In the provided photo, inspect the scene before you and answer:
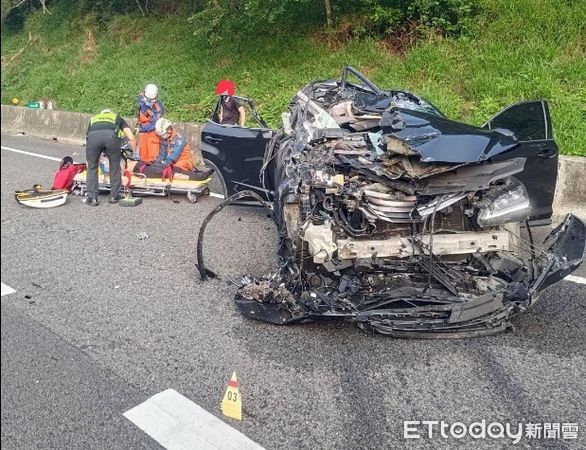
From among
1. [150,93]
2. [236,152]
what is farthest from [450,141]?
[150,93]

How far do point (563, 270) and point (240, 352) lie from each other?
220 centimetres

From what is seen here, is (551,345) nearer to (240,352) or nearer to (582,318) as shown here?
(582,318)

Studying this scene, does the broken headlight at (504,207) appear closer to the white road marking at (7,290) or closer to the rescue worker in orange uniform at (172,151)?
the white road marking at (7,290)

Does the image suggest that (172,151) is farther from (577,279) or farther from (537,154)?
(577,279)

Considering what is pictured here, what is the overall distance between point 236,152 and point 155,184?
71.3 inches

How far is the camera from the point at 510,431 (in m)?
2.83

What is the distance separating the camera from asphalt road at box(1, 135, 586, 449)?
292 centimetres

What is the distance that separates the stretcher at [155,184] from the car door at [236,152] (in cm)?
102

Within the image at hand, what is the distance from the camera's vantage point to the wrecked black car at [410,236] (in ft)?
11.8

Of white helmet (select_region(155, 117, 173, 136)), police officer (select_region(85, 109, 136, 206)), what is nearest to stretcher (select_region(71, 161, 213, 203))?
police officer (select_region(85, 109, 136, 206))

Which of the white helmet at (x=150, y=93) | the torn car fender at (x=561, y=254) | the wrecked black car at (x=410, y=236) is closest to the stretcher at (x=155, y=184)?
the white helmet at (x=150, y=93)

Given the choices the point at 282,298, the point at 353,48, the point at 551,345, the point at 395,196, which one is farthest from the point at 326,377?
the point at 353,48

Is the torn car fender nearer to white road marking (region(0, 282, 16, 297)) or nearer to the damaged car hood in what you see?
the damaged car hood

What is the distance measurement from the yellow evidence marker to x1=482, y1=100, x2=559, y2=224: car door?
9.33 ft
